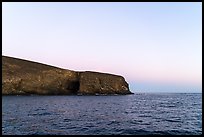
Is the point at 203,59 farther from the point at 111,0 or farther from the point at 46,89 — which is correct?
the point at 46,89

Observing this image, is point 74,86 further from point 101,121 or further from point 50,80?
point 101,121

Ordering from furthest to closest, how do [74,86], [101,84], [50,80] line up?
[101,84] → [74,86] → [50,80]

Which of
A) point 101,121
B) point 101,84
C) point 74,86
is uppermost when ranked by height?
point 101,84

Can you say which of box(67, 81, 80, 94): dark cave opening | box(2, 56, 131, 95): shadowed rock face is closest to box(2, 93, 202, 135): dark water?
box(2, 56, 131, 95): shadowed rock face

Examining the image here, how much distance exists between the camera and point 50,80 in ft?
405

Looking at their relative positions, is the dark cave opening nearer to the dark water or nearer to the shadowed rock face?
the shadowed rock face

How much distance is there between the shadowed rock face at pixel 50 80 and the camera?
116m

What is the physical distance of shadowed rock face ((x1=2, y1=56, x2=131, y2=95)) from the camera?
Result: 11562cm

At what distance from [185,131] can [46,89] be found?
4160 inches

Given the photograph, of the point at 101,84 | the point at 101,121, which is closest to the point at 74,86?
the point at 101,84

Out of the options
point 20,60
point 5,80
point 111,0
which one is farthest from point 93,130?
point 20,60

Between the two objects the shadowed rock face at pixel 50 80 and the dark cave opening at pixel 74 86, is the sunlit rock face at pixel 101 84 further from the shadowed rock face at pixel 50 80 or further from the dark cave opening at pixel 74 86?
the dark cave opening at pixel 74 86

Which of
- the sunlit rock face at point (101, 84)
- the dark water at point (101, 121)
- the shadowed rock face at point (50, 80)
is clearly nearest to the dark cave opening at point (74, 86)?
the shadowed rock face at point (50, 80)

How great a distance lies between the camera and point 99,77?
13262 cm
